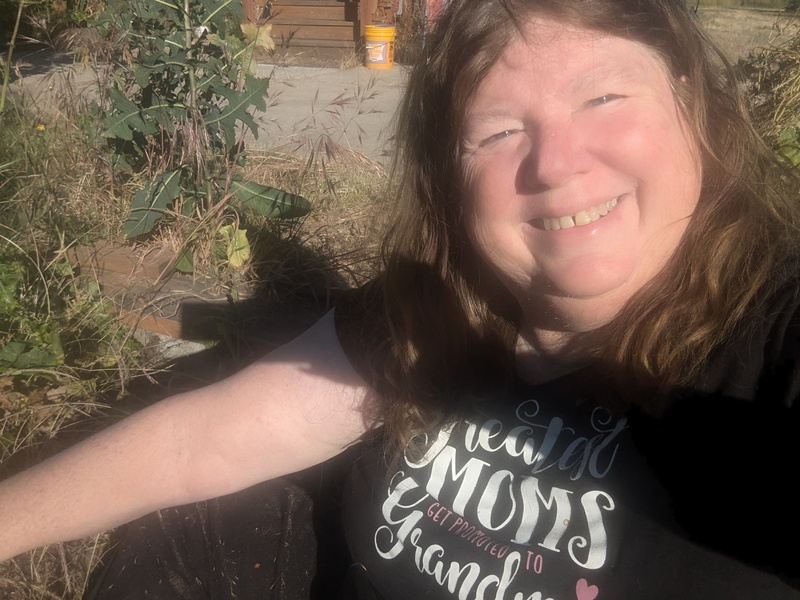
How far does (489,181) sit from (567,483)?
1.85 ft

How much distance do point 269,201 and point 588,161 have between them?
1.72 m

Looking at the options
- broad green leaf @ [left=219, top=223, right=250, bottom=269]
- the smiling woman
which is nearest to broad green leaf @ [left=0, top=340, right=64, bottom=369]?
broad green leaf @ [left=219, top=223, right=250, bottom=269]

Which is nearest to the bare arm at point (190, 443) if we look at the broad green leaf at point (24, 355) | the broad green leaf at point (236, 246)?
the broad green leaf at point (24, 355)

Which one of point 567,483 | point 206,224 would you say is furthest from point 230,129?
point 567,483

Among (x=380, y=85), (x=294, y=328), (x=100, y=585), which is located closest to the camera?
(x=100, y=585)

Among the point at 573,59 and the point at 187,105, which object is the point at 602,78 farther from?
the point at 187,105

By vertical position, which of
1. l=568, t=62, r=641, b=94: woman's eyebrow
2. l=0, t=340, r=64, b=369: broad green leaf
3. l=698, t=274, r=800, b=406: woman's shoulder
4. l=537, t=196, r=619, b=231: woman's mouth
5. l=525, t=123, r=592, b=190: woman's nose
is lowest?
l=0, t=340, r=64, b=369: broad green leaf

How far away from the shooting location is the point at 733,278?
1145 millimetres

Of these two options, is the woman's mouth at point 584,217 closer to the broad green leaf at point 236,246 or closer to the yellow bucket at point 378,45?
the broad green leaf at point 236,246

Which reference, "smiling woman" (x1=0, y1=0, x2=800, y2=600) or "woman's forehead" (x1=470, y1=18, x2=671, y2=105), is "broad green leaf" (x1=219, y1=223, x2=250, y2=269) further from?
"woman's forehead" (x1=470, y1=18, x2=671, y2=105)

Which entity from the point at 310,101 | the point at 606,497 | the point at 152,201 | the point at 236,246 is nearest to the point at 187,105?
the point at 152,201

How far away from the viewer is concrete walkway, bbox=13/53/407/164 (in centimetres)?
306

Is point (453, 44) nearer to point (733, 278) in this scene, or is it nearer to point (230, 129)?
point (733, 278)

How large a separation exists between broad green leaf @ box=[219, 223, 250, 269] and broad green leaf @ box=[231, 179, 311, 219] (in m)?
0.12
